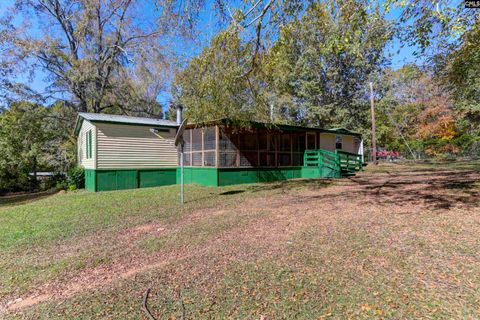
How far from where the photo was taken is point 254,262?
132 inches

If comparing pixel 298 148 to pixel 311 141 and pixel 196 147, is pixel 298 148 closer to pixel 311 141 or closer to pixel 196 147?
pixel 311 141

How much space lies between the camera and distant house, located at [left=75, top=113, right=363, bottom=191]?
34.7 feet

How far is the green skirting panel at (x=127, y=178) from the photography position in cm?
1048

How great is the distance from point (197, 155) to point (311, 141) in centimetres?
647

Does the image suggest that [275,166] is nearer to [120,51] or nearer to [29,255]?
[29,255]

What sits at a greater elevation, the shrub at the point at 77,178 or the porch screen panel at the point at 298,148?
the porch screen panel at the point at 298,148

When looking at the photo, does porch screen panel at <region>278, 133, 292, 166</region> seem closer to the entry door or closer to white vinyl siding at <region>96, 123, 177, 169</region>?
the entry door

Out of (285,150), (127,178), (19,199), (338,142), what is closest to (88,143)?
(127,178)

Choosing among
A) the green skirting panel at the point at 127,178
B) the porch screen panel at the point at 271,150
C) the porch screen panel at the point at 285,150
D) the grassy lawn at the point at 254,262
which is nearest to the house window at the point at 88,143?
the green skirting panel at the point at 127,178

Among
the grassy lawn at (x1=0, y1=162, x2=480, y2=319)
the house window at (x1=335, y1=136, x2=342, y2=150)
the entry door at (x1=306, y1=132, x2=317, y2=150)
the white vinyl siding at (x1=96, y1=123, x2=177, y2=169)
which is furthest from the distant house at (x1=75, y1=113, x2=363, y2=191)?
the grassy lawn at (x1=0, y1=162, x2=480, y2=319)

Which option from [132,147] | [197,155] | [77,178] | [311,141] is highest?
[311,141]

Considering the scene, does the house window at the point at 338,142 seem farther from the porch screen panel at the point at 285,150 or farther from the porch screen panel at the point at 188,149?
the porch screen panel at the point at 188,149

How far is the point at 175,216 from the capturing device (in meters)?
6.02

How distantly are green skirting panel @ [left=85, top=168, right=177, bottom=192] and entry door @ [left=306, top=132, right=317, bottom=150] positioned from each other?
280 inches
